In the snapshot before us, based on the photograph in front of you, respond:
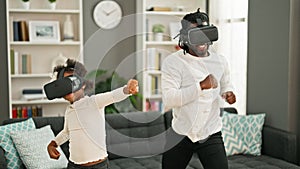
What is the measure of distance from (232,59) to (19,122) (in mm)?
2357

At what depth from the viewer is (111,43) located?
5.76 metres

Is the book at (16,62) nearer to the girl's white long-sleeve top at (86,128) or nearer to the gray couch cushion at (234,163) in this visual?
the gray couch cushion at (234,163)

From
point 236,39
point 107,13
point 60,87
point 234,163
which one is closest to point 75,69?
point 60,87

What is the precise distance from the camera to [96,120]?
2553mm

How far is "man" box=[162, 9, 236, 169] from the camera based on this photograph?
8.66ft

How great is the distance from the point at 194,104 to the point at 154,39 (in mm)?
3112

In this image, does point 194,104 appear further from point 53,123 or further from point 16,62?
point 16,62

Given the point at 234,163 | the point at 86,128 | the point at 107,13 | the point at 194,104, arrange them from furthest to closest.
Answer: the point at 107,13, the point at 234,163, the point at 194,104, the point at 86,128

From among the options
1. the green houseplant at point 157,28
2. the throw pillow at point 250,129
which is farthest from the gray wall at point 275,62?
the green houseplant at point 157,28

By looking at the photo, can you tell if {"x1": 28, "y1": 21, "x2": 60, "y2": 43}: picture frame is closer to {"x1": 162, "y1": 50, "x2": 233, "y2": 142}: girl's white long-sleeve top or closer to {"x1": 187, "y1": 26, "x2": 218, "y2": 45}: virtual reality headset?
{"x1": 162, "y1": 50, "x2": 233, "y2": 142}: girl's white long-sleeve top

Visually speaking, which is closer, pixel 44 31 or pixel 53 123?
pixel 53 123

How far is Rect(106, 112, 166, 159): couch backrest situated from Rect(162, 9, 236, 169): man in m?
1.12

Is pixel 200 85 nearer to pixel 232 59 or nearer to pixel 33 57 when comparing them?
pixel 232 59

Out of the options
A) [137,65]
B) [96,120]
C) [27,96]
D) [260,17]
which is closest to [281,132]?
[260,17]
